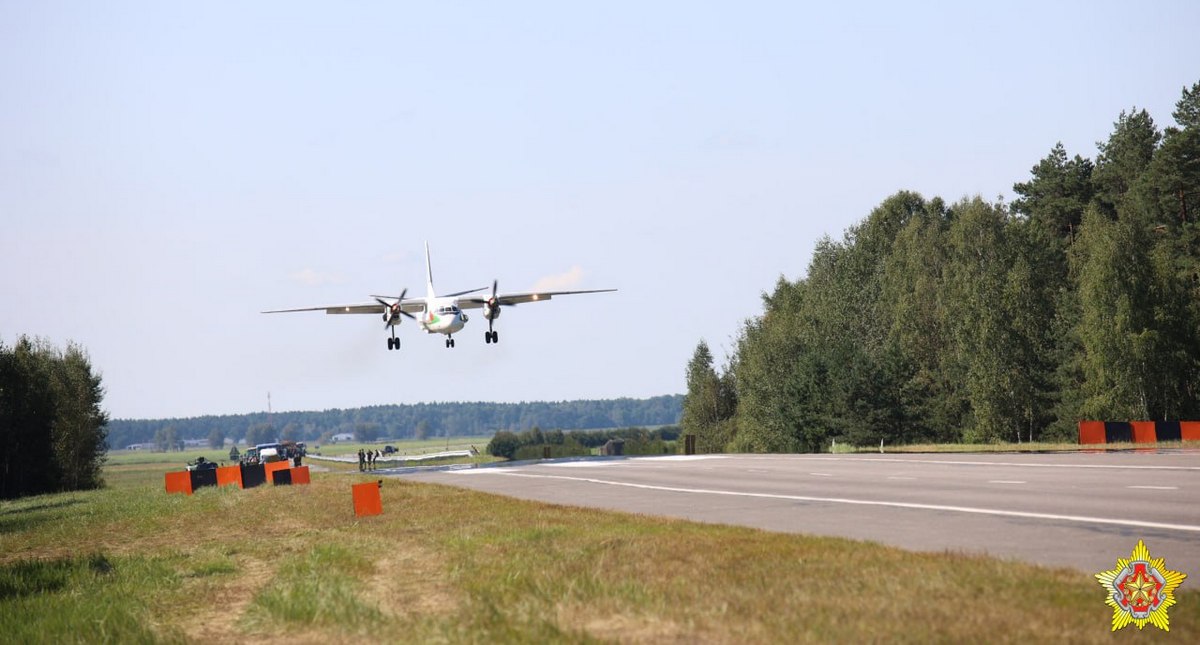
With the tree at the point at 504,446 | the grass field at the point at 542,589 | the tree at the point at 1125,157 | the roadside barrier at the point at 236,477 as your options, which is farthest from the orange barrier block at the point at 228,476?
the tree at the point at 504,446

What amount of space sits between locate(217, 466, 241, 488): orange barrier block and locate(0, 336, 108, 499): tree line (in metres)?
31.4

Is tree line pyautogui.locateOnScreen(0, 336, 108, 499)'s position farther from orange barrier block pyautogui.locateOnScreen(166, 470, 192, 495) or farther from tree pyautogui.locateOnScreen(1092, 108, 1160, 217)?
tree pyautogui.locateOnScreen(1092, 108, 1160, 217)

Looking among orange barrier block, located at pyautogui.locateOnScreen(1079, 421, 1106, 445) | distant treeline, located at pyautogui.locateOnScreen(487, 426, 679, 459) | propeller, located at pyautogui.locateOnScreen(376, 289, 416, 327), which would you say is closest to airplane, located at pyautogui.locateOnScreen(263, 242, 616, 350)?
propeller, located at pyautogui.locateOnScreen(376, 289, 416, 327)

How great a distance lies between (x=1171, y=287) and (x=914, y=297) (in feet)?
73.2

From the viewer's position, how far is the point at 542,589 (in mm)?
13711

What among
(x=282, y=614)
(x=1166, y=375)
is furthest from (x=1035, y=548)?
(x=1166, y=375)

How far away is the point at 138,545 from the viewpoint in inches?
1021

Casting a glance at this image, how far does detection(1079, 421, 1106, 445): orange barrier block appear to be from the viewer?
145ft

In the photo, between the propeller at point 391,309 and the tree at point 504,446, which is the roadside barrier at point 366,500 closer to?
the propeller at point 391,309

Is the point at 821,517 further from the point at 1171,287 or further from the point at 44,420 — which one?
the point at 44,420

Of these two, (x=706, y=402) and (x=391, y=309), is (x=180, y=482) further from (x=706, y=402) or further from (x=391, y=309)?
(x=706, y=402)

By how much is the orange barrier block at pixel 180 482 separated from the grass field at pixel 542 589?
2380 centimetres

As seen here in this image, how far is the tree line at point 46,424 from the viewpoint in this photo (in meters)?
79.4

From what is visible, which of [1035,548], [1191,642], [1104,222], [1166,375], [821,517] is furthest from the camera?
[1104,222]
